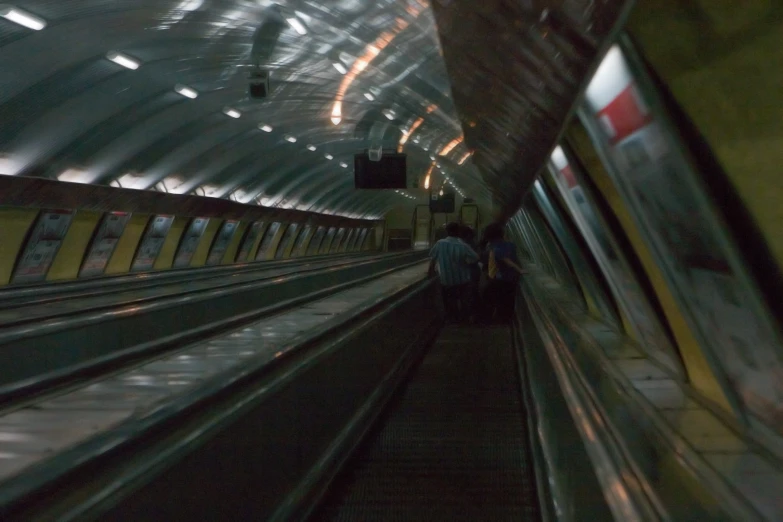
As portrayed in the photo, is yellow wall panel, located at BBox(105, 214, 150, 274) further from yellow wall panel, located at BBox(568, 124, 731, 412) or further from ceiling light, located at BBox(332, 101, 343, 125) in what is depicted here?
yellow wall panel, located at BBox(568, 124, 731, 412)

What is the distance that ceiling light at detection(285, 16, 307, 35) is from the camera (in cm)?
1338

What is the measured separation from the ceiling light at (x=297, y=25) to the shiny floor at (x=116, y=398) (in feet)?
20.6

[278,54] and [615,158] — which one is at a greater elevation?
[278,54]

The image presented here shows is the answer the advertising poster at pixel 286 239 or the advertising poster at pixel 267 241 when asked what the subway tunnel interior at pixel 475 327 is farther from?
the advertising poster at pixel 286 239

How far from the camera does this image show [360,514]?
220 inches

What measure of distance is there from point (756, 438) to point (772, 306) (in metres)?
0.55

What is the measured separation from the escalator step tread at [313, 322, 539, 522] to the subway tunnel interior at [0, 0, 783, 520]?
0.11 ft

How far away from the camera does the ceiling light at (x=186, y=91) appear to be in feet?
60.4

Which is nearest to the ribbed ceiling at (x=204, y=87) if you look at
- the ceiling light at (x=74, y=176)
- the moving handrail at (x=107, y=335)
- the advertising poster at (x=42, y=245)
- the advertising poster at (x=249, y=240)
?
the ceiling light at (x=74, y=176)

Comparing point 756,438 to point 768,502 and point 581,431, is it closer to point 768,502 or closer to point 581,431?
point 581,431

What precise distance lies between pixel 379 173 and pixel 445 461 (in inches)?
669

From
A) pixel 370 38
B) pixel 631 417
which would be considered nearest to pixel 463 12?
pixel 631 417

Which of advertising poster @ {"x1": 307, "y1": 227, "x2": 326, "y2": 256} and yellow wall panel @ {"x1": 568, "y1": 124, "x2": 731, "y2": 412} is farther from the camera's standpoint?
advertising poster @ {"x1": 307, "y1": 227, "x2": 326, "y2": 256}

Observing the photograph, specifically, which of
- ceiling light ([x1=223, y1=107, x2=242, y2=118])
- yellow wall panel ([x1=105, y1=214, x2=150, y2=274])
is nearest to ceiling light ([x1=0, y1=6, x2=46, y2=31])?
ceiling light ([x1=223, y1=107, x2=242, y2=118])
